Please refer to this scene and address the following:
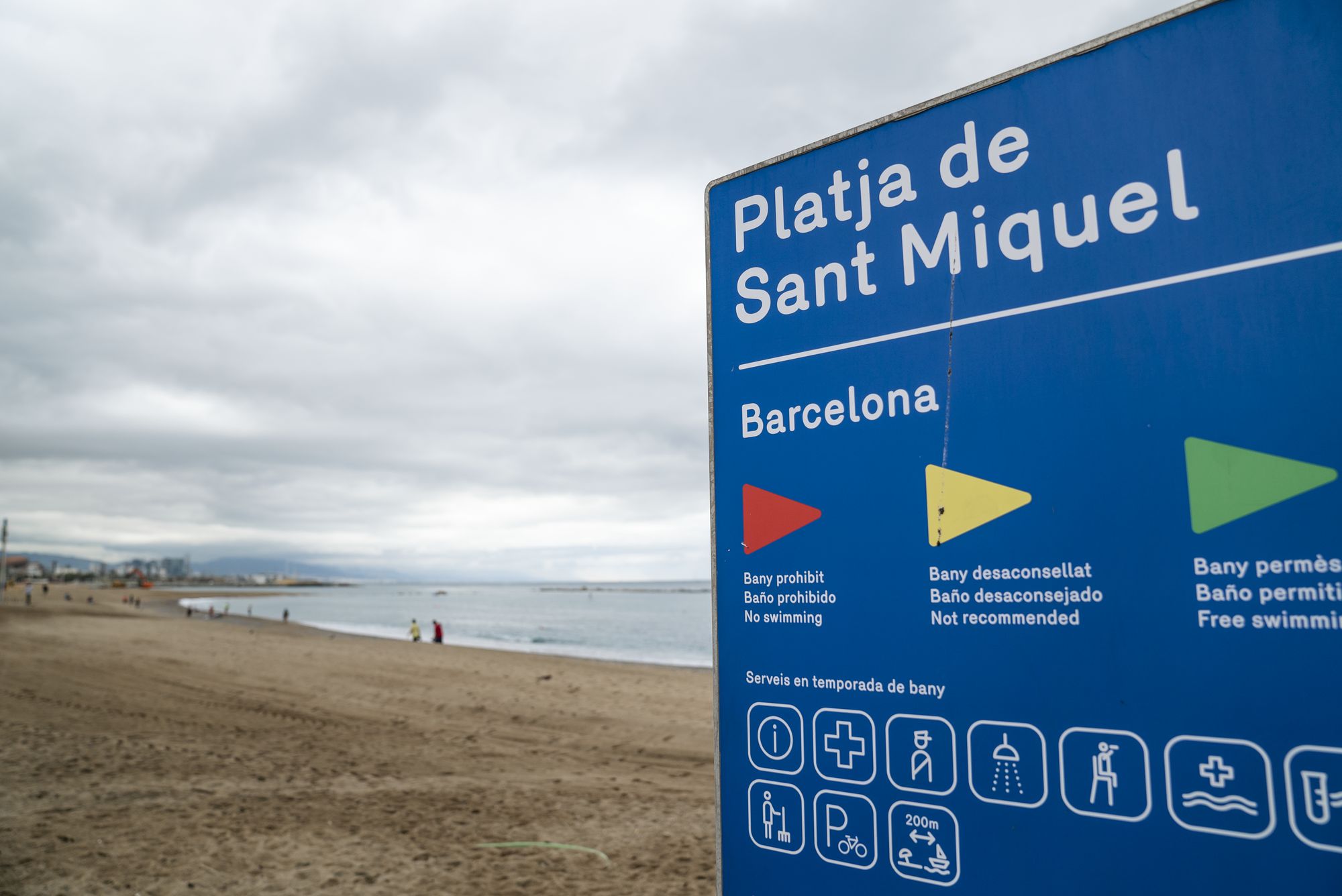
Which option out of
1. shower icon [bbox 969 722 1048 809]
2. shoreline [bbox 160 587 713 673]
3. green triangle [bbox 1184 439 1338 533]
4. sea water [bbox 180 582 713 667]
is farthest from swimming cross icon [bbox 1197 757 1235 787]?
sea water [bbox 180 582 713 667]

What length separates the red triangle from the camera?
1.89 meters

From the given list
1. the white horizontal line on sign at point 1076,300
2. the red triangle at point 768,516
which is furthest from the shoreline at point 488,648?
the white horizontal line on sign at point 1076,300

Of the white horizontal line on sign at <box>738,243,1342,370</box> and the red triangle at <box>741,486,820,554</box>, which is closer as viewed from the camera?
the white horizontal line on sign at <box>738,243,1342,370</box>

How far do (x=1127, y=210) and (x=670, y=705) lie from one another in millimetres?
15183

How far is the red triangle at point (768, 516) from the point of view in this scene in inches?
74.3

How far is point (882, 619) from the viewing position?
1718 mm

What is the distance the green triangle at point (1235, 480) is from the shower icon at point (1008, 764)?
1.71 feet

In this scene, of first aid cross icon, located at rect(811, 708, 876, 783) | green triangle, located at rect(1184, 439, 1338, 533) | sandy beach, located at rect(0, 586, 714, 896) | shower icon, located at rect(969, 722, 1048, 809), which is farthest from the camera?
sandy beach, located at rect(0, 586, 714, 896)

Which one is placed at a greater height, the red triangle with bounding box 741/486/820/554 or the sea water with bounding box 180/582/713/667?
the red triangle with bounding box 741/486/820/554

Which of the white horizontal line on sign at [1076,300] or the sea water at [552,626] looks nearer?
the white horizontal line on sign at [1076,300]

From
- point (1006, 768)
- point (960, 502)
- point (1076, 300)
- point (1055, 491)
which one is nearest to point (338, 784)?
point (1006, 768)

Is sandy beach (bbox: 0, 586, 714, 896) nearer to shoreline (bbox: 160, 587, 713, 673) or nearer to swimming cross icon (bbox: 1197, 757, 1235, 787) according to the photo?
shoreline (bbox: 160, 587, 713, 673)

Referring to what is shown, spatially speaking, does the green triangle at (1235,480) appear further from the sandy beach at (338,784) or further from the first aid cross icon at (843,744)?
the sandy beach at (338,784)

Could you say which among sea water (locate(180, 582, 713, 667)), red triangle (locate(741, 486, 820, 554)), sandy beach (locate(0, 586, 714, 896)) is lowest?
sea water (locate(180, 582, 713, 667))
